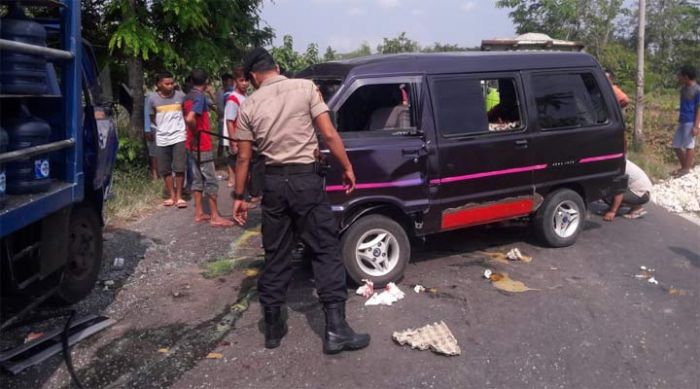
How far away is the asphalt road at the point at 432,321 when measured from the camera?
3658 mm

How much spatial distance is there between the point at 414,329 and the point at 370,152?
142cm

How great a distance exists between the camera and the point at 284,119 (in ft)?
12.9

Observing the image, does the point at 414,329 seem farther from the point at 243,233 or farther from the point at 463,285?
the point at 243,233

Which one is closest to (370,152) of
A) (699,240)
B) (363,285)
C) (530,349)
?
(363,285)

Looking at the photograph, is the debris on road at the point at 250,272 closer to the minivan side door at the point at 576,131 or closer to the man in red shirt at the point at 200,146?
the man in red shirt at the point at 200,146

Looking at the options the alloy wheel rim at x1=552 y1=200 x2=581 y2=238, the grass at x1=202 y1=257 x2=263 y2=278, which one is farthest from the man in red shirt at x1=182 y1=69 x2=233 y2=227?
the alloy wheel rim at x1=552 y1=200 x2=581 y2=238

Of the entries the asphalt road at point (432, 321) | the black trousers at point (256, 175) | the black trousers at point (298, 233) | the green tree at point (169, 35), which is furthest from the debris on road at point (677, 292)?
the green tree at point (169, 35)

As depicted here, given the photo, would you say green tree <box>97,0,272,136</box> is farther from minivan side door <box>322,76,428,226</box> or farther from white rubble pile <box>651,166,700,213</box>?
white rubble pile <box>651,166,700,213</box>

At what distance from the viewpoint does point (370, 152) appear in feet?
15.9

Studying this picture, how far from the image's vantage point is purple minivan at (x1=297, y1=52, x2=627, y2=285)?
4918 mm

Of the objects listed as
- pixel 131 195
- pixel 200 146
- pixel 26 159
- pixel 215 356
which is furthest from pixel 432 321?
pixel 131 195

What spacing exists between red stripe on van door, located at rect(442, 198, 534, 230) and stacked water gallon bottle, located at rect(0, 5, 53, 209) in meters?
3.13

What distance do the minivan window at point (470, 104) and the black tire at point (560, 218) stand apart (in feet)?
2.90

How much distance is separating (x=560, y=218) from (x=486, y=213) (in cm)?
108
